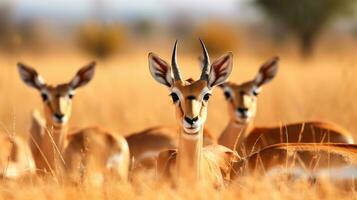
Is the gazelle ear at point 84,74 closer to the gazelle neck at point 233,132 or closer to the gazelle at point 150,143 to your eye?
the gazelle at point 150,143

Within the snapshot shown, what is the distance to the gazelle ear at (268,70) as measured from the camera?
945 centimetres

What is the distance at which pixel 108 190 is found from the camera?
538 centimetres

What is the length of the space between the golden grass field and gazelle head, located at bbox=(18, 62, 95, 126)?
0.37 m

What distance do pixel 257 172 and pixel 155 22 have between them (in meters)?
63.1

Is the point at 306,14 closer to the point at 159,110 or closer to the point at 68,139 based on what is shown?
the point at 159,110

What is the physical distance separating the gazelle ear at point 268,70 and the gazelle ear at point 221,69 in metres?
2.58

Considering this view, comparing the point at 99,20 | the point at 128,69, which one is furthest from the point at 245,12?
the point at 128,69

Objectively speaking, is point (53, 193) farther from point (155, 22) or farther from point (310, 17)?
point (155, 22)

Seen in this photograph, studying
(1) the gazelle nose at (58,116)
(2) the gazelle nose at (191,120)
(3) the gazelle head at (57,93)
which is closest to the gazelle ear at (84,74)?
(3) the gazelle head at (57,93)

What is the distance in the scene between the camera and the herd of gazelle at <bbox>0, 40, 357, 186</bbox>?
606 centimetres

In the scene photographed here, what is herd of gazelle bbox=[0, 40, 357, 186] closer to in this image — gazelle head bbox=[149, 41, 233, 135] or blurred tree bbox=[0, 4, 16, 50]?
gazelle head bbox=[149, 41, 233, 135]

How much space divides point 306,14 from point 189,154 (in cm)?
2683

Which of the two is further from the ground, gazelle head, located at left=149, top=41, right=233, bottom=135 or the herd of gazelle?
gazelle head, located at left=149, top=41, right=233, bottom=135

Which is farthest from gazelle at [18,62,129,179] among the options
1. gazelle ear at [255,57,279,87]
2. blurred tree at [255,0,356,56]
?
blurred tree at [255,0,356,56]
